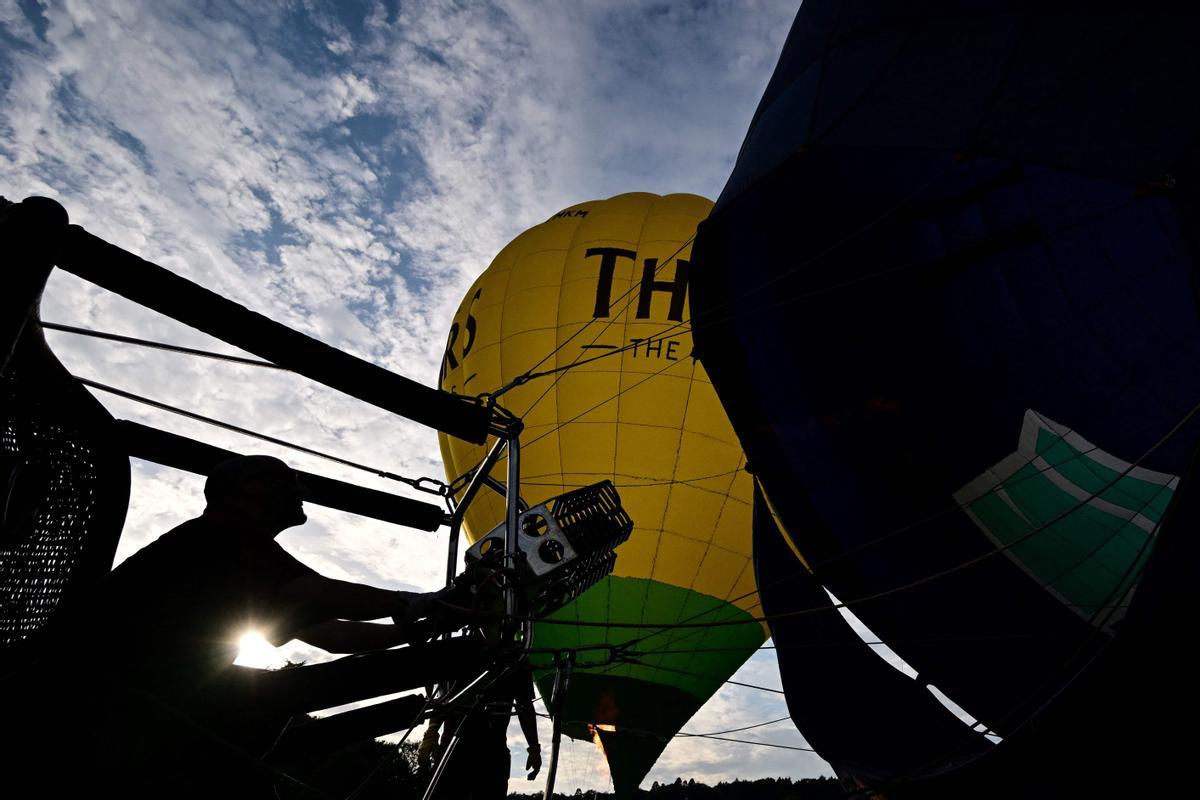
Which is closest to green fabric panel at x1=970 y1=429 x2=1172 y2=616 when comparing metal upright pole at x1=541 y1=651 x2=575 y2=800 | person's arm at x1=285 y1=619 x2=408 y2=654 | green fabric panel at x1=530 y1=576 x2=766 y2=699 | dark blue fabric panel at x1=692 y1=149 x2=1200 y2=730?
A: dark blue fabric panel at x1=692 y1=149 x2=1200 y2=730

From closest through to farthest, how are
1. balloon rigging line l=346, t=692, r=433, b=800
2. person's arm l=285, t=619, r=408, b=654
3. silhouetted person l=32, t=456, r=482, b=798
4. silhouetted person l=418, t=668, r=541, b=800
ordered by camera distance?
silhouetted person l=32, t=456, r=482, b=798 < person's arm l=285, t=619, r=408, b=654 < balloon rigging line l=346, t=692, r=433, b=800 < silhouetted person l=418, t=668, r=541, b=800

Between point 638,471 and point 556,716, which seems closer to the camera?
point 556,716

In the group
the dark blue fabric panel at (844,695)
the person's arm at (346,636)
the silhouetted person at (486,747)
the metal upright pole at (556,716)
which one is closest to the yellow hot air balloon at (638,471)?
the dark blue fabric panel at (844,695)

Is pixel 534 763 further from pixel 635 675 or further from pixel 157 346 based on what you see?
pixel 635 675

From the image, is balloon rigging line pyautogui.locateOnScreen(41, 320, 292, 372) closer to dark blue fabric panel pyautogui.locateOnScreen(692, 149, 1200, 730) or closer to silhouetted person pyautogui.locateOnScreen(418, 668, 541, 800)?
silhouetted person pyautogui.locateOnScreen(418, 668, 541, 800)

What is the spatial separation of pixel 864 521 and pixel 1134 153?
3.04 m

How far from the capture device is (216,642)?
132cm

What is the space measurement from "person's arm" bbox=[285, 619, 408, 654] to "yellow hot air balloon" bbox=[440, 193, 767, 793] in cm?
540

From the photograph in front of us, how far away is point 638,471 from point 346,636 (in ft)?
18.6

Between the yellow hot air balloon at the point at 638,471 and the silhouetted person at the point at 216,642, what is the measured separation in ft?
18.2

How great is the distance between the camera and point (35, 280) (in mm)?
1094

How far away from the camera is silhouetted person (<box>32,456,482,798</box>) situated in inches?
45.8

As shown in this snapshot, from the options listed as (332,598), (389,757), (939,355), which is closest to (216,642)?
(332,598)

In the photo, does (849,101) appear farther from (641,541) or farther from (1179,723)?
(641,541)
